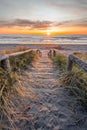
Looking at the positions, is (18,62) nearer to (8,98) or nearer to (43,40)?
(8,98)

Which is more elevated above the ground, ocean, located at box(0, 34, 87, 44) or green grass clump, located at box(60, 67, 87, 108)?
green grass clump, located at box(60, 67, 87, 108)

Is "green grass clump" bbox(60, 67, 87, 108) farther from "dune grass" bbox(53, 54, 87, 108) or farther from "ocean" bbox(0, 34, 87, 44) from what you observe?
"ocean" bbox(0, 34, 87, 44)

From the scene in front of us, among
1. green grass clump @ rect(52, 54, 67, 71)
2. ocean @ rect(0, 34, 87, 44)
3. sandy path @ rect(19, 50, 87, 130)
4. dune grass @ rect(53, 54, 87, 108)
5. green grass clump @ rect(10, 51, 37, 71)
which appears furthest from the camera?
ocean @ rect(0, 34, 87, 44)

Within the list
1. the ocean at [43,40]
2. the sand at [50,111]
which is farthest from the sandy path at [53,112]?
the ocean at [43,40]

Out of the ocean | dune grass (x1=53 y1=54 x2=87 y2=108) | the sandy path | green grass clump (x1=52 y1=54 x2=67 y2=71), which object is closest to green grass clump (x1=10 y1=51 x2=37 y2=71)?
green grass clump (x1=52 y1=54 x2=67 y2=71)

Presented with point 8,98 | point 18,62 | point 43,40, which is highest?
point 18,62

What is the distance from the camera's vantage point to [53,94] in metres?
4.52

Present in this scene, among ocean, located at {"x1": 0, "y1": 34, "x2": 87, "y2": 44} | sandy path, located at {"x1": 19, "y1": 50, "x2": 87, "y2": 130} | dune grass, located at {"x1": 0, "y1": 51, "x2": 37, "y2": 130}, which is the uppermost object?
dune grass, located at {"x1": 0, "y1": 51, "x2": 37, "y2": 130}

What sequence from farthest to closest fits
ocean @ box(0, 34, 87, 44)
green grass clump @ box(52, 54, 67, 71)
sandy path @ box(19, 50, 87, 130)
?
1. ocean @ box(0, 34, 87, 44)
2. green grass clump @ box(52, 54, 67, 71)
3. sandy path @ box(19, 50, 87, 130)

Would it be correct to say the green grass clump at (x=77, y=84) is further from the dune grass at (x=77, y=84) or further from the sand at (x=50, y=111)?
the sand at (x=50, y=111)

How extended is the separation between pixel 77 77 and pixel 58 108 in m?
1.29

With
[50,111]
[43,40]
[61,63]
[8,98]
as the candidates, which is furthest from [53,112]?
[43,40]

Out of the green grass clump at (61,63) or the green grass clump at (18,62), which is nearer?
the green grass clump at (18,62)

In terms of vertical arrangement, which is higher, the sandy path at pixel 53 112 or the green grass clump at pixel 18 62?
the green grass clump at pixel 18 62
